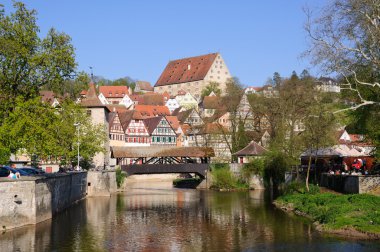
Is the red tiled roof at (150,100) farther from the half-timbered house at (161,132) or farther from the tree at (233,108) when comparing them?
the tree at (233,108)

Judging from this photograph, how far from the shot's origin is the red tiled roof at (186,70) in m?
154

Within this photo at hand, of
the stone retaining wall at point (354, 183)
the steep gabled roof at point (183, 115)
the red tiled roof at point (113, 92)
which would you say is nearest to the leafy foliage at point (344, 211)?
the stone retaining wall at point (354, 183)

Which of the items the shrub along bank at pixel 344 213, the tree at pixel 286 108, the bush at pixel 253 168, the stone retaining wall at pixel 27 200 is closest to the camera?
the shrub along bank at pixel 344 213

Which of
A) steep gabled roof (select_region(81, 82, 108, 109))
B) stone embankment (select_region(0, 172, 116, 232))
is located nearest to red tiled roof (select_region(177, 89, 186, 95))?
steep gabled roof (select_region(81, 82, 108, 109))

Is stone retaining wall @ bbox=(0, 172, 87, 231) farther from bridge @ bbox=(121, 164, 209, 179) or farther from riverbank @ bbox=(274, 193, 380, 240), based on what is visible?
bridge @ bbox=(121, 164, 209, 179)

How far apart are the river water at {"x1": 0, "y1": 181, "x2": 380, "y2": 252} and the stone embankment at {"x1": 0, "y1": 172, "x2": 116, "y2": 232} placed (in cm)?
61

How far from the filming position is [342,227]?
27672mm

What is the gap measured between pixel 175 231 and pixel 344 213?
846 centimetres

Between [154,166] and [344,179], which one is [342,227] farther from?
[154,166]

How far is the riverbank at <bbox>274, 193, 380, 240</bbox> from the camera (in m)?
26.8

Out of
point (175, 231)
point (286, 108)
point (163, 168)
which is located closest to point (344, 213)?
point (175, 231)

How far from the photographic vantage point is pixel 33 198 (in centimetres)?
3047

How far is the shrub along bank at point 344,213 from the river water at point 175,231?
910mm

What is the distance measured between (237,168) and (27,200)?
36883mm
